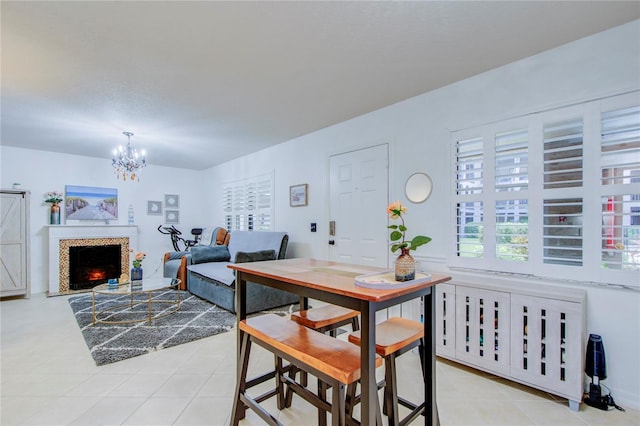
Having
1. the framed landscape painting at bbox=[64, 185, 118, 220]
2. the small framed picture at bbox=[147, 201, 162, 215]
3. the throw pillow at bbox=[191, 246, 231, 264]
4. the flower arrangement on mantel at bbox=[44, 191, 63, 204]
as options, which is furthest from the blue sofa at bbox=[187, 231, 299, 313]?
the flower arrangement on mantel at bbox=[44, 191, 63, 204]

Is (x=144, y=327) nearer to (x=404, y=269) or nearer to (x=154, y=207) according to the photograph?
(x=404, y=269)

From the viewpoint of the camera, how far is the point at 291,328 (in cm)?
157

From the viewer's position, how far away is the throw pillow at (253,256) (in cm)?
355

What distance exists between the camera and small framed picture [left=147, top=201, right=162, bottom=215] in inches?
234

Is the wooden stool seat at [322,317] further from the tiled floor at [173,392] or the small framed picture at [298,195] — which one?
the small framed picture at [298,195]

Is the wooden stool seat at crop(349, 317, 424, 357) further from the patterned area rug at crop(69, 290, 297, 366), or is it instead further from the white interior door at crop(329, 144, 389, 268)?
the patterned area rug at crop(69, 290, 297, 366)

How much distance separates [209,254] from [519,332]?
14.0 feet

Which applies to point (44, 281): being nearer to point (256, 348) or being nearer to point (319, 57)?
point (256, 348)

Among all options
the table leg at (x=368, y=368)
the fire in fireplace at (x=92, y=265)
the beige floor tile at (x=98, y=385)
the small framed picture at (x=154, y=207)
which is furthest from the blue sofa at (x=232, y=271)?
the table leg at (x=368, y=368)

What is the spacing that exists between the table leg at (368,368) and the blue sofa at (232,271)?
8.72 feet

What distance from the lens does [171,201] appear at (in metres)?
6.27

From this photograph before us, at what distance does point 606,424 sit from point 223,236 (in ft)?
17.3

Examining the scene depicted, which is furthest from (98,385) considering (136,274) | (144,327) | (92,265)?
(92,265)

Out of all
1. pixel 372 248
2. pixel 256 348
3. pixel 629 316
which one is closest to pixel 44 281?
pixel 256 348
